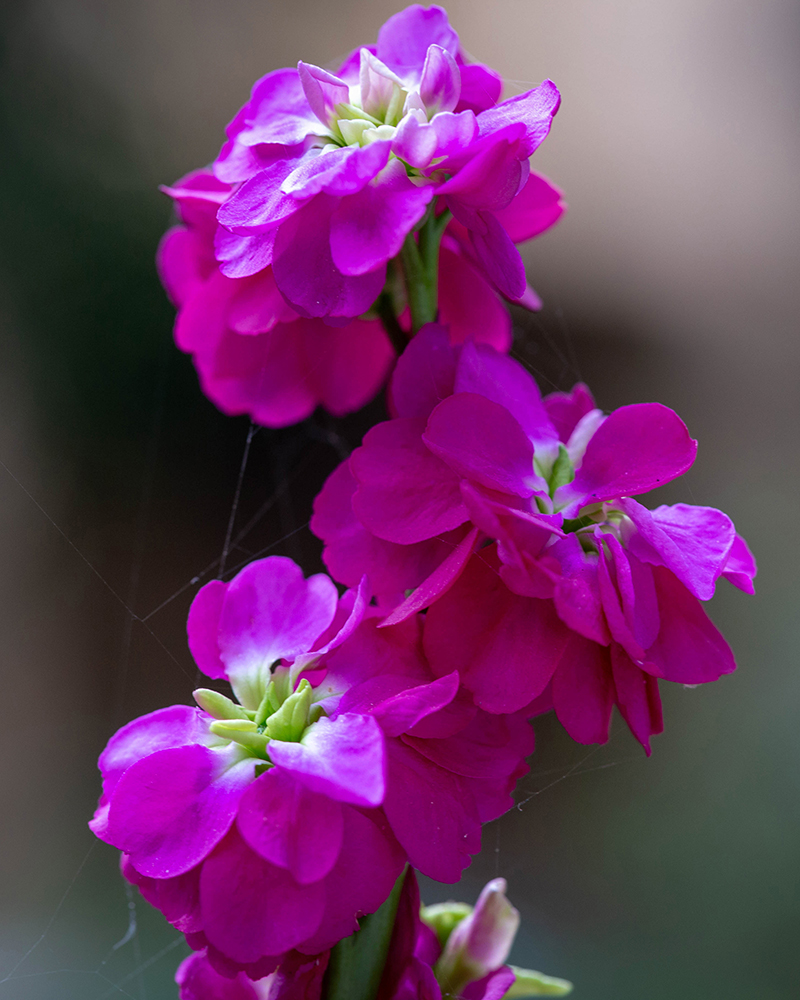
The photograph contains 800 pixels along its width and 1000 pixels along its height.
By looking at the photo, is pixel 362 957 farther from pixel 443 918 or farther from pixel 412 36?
pixel 412 36

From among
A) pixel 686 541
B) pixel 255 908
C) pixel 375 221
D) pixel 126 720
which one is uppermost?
pixel 375 221

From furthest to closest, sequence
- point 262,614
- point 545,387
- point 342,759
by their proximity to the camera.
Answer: point 545,387, point 262,614, point 342,759

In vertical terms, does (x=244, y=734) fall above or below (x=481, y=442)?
below

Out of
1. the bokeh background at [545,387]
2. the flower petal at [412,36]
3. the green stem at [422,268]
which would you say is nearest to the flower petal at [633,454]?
the green stem at [422,268]

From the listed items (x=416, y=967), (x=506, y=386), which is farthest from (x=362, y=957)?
(x=506, y=386)

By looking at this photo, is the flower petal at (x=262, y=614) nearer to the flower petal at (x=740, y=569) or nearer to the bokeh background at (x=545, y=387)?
the flower petal at (x=740, y=569)

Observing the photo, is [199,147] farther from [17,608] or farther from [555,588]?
[555,588]

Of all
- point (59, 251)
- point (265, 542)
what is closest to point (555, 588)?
point (265, 542)
